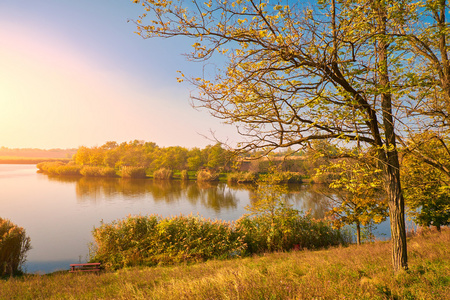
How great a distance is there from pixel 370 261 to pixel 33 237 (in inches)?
796

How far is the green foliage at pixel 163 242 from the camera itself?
11078 millimetres

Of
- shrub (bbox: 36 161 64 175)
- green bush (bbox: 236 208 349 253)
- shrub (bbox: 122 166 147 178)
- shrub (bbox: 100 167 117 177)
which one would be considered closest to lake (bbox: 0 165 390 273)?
green bush (bbox: 236 208 349 253)

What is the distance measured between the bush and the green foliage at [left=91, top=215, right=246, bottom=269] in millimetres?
2964

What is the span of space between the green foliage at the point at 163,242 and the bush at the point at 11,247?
2.96m

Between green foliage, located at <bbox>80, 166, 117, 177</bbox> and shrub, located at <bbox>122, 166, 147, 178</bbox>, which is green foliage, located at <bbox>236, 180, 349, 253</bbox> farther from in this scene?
green foliage, located at <bbox>80, 166, 117, 177</bbox>

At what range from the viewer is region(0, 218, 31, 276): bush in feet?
33.0

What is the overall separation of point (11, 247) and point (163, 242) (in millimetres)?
6429

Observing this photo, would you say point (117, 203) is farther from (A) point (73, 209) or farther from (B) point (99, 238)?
(B) point (99, 238)

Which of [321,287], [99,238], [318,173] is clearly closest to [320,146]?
[318,173]

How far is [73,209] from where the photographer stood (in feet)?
81.0

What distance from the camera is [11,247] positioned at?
10.4 metres

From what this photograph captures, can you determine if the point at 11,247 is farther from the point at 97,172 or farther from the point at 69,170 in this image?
the point at 69,170

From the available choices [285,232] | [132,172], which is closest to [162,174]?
[132,172]

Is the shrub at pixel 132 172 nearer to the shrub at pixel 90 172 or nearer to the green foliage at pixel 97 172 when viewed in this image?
the green foliage at pixel 97 172
